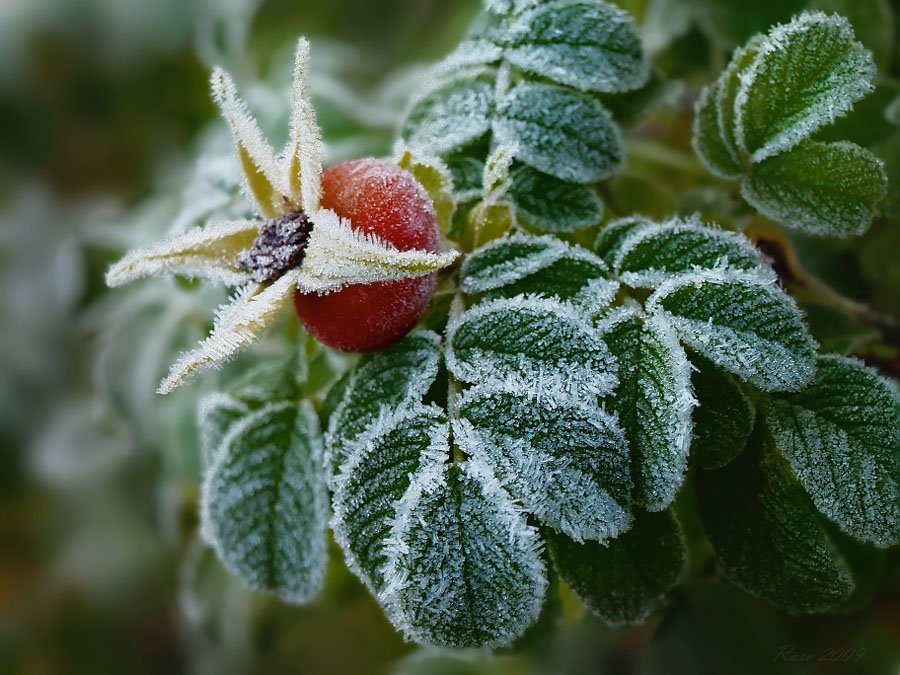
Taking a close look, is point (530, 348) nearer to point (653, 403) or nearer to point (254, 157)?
point (653, 403)

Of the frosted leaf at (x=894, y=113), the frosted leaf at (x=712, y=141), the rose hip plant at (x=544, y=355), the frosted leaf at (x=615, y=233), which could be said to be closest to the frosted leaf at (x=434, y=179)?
the rose hip plant at (x=544, y=355)

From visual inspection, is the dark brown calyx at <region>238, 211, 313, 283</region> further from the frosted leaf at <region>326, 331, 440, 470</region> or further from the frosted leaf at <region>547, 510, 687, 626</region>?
the frosted leaf at <region>547, 510, 687, 626</region>

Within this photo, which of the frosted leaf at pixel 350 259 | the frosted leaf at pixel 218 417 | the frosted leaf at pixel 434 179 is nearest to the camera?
the frosted leaf at pixel 350 259

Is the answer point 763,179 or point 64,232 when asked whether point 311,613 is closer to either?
point 763,179

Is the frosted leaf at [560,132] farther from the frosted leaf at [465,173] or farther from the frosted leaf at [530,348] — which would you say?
the frosted leaf at [530,348]

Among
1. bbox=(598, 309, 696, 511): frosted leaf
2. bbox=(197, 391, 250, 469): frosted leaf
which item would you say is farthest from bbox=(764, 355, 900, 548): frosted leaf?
bbox=(197, 391, 250, 469): frosted leaf

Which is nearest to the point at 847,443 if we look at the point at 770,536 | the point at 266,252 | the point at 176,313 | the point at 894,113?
the point at 770,536
